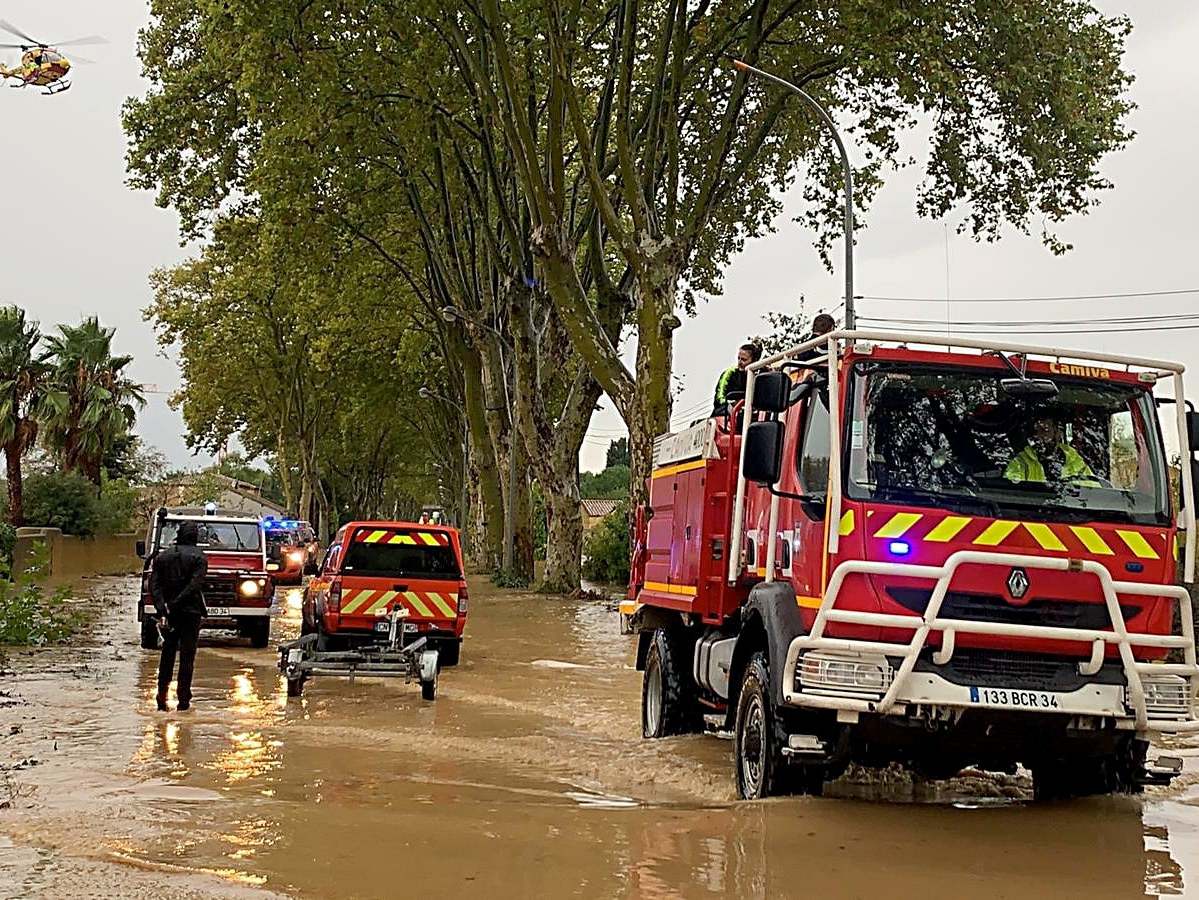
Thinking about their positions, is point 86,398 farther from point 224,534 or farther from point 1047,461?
point 1047,461

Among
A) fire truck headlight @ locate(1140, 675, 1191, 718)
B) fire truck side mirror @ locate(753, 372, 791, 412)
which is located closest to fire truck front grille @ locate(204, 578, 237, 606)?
fire truck side mirror @ locate(753, 372, 791, 412)

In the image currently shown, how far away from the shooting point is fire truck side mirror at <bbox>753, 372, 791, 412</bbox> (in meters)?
9.00

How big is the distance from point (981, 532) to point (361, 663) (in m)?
8.49

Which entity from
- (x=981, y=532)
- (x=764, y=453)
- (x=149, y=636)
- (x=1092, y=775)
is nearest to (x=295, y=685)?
(x=149, y=636)

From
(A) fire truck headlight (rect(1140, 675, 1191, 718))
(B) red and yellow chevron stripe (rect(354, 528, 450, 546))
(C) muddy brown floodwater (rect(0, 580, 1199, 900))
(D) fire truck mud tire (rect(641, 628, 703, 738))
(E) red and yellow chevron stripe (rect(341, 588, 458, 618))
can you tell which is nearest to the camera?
(C) muddy brown floodwater (rect(0, 580, 1199, 900))

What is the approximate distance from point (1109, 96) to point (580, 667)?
13.6 meters

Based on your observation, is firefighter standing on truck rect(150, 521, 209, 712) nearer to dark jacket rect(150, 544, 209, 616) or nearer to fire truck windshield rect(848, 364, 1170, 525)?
dark jacket rect(150, 544, 209, 616)

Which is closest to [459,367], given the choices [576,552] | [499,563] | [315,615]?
[499,563]

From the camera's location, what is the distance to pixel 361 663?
15562 millimetres

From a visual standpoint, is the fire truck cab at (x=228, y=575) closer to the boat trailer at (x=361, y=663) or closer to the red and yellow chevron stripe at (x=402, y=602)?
the red and yellow chevron stripe at (x=402, y=602)

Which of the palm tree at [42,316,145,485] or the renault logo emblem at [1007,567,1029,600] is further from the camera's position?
the palm tree at [42,316,145,485]

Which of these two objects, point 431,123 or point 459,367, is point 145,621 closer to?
point 431,123

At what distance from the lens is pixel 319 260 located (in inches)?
1406

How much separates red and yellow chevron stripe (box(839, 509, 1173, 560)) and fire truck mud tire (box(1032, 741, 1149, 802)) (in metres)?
1.39
